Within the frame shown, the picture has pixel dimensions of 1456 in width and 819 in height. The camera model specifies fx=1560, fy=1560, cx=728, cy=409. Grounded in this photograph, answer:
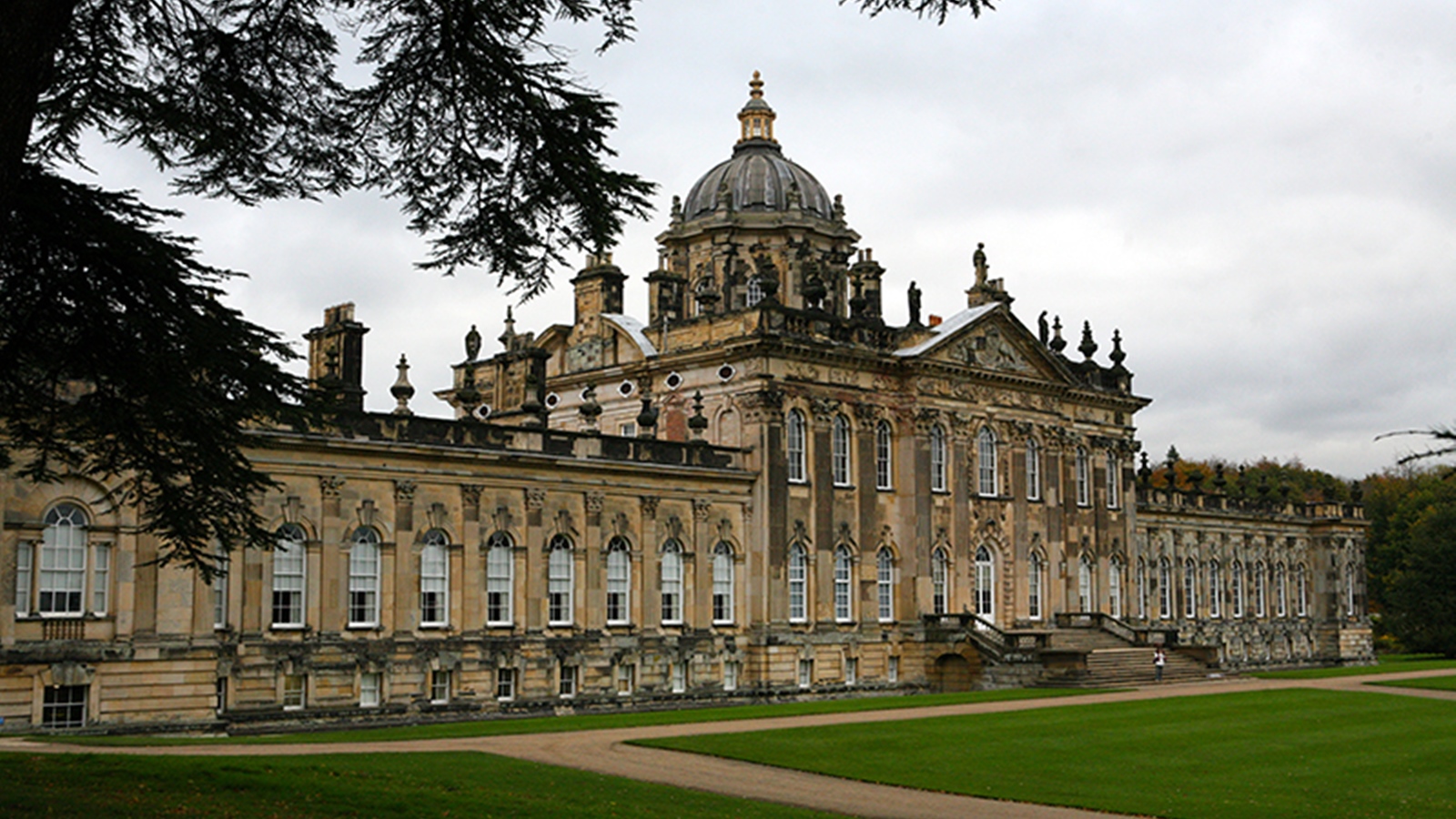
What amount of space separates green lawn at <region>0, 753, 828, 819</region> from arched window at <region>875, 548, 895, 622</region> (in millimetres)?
24544

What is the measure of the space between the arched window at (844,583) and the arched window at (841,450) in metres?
2.00

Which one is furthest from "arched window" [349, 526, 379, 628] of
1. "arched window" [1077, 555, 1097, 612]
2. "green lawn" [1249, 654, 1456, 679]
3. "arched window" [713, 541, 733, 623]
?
"green lawn" [1249, 654, 1456, 679]

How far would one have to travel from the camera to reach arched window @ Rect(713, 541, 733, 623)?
4128cm

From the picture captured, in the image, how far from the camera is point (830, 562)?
4331 cm

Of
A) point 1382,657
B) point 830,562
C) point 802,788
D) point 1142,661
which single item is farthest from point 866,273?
point 1382,657

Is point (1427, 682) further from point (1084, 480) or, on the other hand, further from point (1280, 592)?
point (1280, 592)

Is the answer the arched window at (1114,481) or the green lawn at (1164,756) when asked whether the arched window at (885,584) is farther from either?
the arched window at (1114,481)

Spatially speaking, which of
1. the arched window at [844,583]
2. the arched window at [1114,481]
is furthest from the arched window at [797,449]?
the arched window at [1114,481]

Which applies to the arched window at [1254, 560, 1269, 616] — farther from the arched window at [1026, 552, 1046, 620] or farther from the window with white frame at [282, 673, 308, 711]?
the window with white frame at [282, 673, 308, 711]

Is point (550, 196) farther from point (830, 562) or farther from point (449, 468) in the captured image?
point (830, 562)

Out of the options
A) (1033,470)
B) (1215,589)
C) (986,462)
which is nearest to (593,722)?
(986,462)

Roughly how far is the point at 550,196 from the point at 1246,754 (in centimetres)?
1781

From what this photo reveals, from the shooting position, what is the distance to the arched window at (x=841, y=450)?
4406 centimetres

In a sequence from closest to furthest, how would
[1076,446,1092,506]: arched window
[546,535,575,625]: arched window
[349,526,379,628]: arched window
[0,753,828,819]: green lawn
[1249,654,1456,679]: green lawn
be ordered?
[0,753,828,819]: green lawn, [349,526,379,628]: arched window, [546,535,575,625]: arched window, [1249,654,1456,679]: green lawn, [1076,446,1092,506]: arched window
